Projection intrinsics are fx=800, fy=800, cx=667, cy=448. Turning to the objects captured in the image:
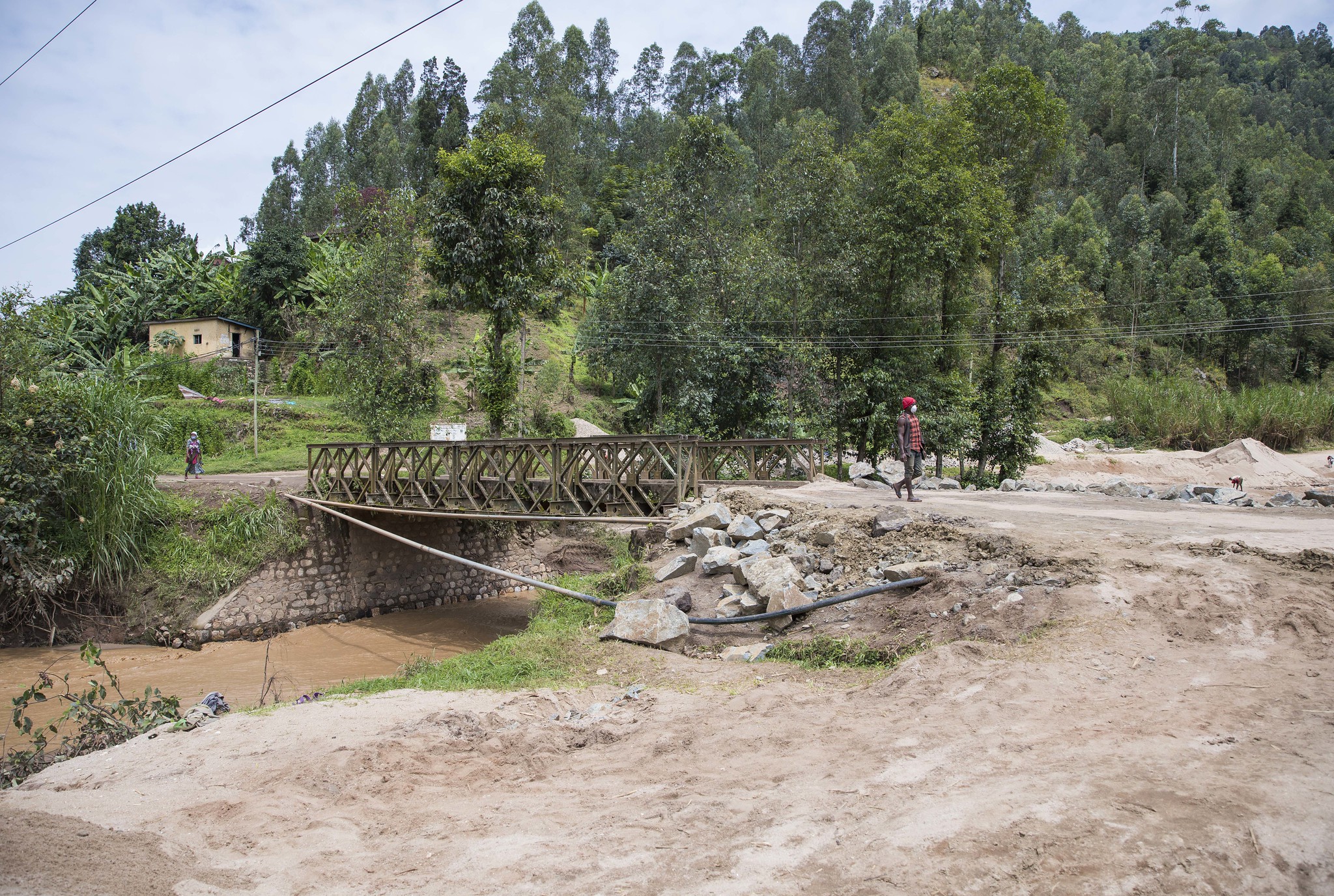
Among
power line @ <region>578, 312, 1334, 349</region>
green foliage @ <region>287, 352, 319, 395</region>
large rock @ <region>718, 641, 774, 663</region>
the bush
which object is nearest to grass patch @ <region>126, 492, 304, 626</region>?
power line @ <region>578, 312, 1334, 349</region>

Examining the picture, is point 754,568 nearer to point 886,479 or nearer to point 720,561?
point 720,561

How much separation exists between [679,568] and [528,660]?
2941 millimetres

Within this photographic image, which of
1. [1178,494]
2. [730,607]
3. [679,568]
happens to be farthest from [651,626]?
[1178,494]

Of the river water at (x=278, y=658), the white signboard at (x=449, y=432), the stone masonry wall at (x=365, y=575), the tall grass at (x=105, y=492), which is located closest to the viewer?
the river water at (x=278, y=658)

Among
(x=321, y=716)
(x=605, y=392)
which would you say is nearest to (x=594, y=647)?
(x=321, y=716)

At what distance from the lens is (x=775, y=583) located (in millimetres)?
9641

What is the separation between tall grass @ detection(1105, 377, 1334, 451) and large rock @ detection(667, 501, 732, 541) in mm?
31351

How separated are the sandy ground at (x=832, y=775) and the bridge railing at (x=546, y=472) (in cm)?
633

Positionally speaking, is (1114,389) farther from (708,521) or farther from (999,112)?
(708,521)

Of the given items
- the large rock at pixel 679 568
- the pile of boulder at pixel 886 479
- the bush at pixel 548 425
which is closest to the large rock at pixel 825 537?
the large rock at pixel 679 568

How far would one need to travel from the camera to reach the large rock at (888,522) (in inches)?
414

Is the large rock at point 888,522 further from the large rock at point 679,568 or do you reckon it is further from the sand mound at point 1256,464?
the sand mound at point 1256,464

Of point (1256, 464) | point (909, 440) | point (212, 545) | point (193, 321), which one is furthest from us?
point (193, 321)

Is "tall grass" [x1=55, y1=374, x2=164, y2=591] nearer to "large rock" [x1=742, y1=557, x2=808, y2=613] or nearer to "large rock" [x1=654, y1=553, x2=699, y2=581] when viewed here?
"large rock" [x1=654, y1=553, x2=699, y2=581]
